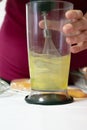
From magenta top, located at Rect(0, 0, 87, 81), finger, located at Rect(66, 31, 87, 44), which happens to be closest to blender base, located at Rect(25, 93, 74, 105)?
finger, located at Rect(66, 31, 87, 44)

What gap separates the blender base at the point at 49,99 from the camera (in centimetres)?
59

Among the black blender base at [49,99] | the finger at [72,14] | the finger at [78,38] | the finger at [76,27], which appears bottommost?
the black blender base at [49,99]

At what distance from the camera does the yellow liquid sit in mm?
608

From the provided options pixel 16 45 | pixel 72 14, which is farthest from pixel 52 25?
pixel 16 45

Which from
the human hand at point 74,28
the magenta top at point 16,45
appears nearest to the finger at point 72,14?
the human hand at point 74,28

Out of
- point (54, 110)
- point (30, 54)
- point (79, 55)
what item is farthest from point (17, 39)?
point (54, 110)

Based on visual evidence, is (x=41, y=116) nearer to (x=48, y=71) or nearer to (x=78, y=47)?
(x=48, y=71)

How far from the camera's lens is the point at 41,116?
0.51m

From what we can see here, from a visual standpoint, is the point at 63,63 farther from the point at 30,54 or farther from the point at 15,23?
the point at 15,23

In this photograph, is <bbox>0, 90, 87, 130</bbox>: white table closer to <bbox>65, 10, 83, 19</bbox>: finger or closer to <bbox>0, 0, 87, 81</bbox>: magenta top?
<bbox>65, 10, 83, 19</bbox>: finger

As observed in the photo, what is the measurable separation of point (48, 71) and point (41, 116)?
0.12 m

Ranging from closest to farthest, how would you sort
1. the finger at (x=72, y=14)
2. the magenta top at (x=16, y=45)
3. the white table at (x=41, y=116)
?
1. the white table at (x=41, y=116)
2. the finger at (x=72, y=14)
3. the magenta top at (x=16, y=45)

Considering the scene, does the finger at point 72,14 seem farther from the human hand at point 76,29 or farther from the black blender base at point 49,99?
the black blender base at point 49,99

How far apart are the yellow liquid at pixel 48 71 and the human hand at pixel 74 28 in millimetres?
47
